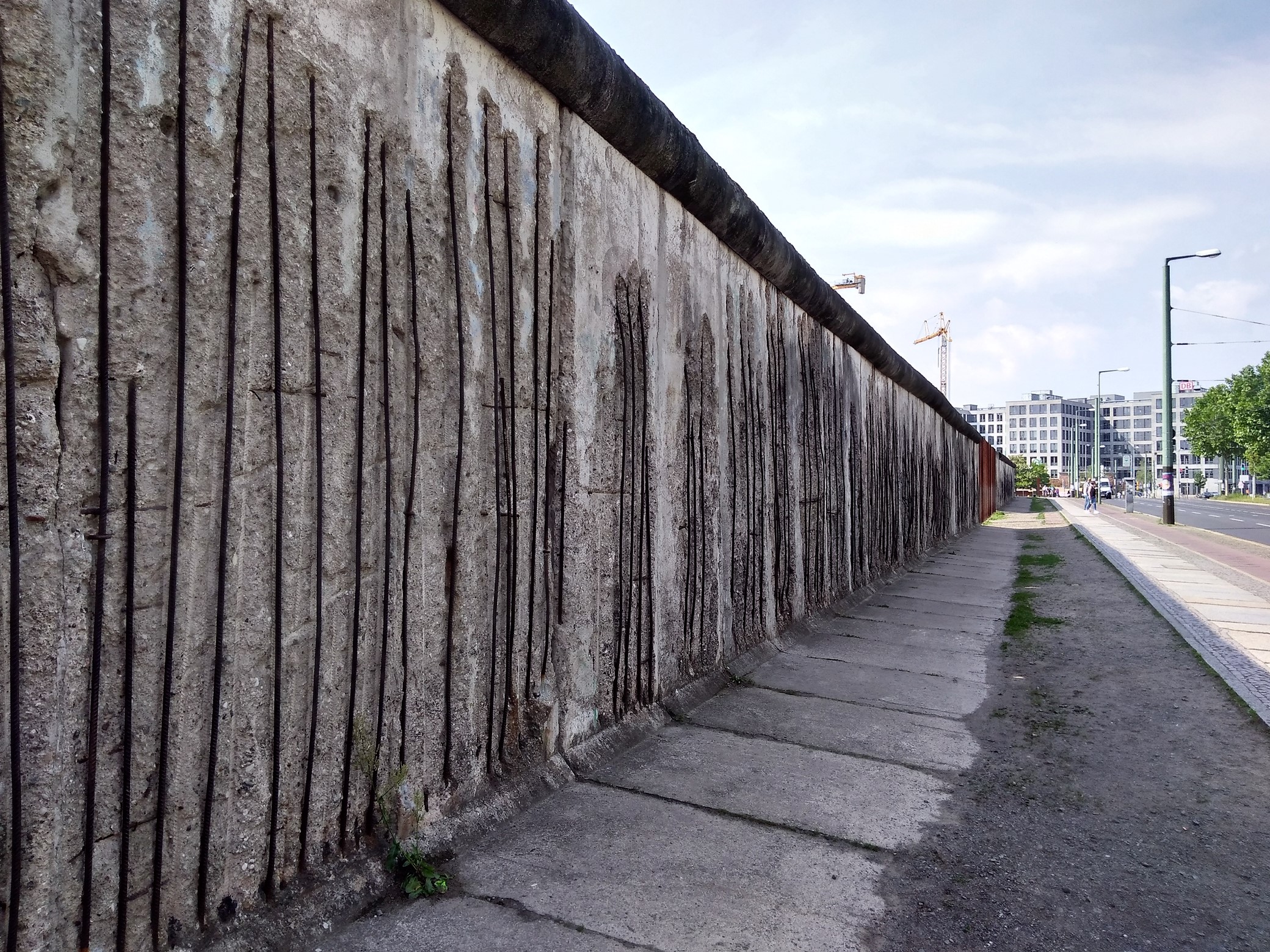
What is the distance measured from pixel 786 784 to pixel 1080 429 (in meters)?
171

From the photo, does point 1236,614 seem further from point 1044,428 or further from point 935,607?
point 1044,428

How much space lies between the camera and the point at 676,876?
2383 mm

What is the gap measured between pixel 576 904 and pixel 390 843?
54cm

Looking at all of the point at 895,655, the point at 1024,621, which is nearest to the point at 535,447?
the point at 895,655

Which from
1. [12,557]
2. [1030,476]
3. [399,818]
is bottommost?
[399,818]

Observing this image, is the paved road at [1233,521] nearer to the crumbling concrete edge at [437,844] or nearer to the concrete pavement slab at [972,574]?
the concrete pavement slab at [972,574]

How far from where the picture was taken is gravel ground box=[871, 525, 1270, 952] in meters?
2.23

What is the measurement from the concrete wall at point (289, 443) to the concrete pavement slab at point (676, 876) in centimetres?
29

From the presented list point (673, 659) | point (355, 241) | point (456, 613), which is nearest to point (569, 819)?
point (456, 613)

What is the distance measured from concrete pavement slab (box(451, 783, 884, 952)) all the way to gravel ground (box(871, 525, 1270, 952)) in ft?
0.49

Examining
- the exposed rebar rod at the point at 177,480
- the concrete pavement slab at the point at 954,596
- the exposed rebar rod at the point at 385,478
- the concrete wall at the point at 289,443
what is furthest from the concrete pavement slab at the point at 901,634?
the exposed rebar rod at the point at 177,480

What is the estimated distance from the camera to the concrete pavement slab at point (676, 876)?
2.13 metres

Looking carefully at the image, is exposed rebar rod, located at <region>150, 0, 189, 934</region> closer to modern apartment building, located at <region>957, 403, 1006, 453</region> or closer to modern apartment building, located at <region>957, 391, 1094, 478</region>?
modern apartment building, located at <region>957, 391, 1094, 478</region>

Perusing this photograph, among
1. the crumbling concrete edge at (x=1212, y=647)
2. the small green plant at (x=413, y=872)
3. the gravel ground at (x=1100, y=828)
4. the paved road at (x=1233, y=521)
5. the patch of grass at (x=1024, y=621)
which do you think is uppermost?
the small green plant at (x=413, y=872)
